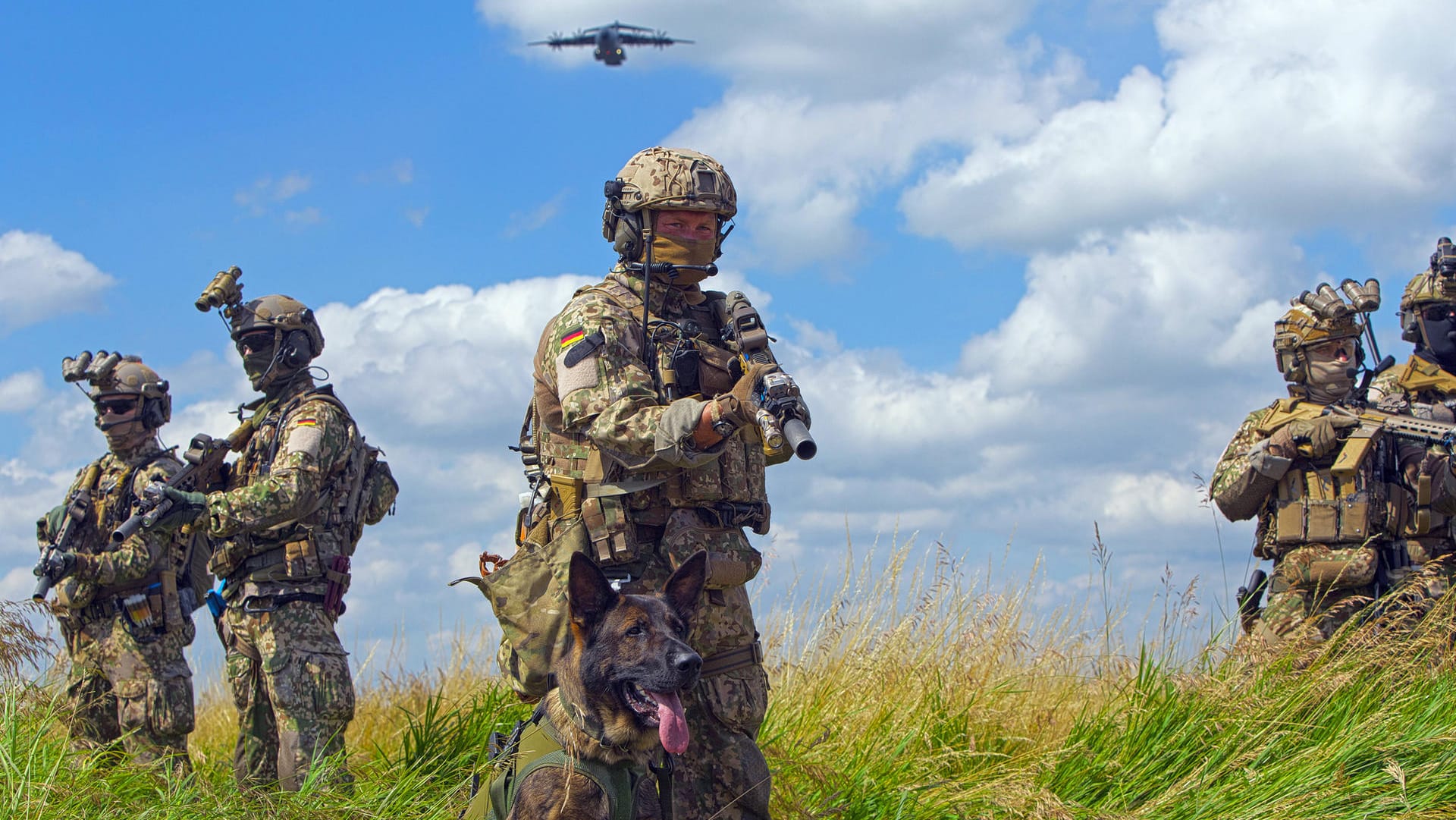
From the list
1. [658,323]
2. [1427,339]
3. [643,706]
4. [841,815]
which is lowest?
[841,815]

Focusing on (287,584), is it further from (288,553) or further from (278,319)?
(278,319)

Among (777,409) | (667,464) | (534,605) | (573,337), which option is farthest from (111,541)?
(777,409)

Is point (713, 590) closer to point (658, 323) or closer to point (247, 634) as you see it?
point (658, 323)

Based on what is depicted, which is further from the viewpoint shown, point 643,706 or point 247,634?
point 247,634

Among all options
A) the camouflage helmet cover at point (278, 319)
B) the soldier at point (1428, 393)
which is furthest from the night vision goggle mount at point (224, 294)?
the soldier at point (1428, 393)

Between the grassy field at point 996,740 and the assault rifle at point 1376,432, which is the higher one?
the assault rifle at point 1376,432

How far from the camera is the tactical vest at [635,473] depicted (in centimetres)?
458

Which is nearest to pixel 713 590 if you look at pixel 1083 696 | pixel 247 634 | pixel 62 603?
pixel 247 634

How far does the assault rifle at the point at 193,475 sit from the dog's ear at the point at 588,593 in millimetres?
4014

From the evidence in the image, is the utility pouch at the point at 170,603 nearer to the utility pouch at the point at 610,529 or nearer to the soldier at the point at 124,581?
the soldier at the point at 124,581

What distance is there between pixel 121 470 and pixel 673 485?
5.58 m

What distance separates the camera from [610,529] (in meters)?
4.57

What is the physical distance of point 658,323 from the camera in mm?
4777

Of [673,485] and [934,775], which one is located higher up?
[673,485]
